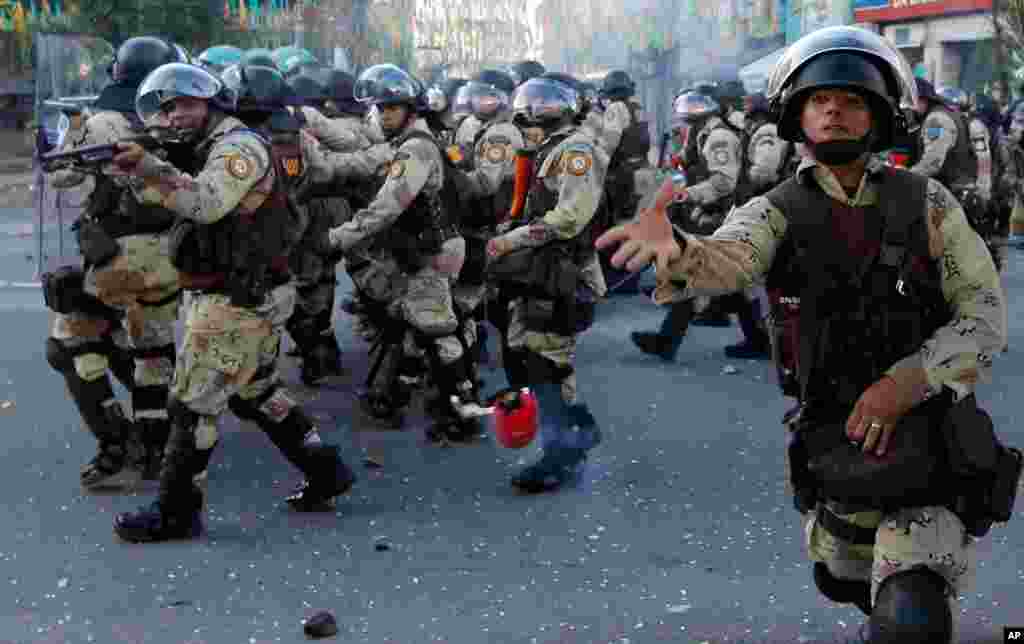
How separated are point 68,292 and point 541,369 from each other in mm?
2105

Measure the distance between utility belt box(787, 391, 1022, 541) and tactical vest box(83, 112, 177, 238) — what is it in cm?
353

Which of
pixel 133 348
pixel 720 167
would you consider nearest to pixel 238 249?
pixel 133 348

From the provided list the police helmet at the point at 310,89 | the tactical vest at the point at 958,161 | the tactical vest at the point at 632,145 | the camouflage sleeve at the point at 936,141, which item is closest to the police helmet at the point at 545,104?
the police helmet at the point at 310,89

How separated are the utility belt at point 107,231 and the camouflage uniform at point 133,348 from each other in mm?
22

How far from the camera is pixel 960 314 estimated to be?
3053mm

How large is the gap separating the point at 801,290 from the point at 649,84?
2877 cm

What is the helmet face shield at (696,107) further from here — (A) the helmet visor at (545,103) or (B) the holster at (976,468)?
(B) the holster at (976,468)

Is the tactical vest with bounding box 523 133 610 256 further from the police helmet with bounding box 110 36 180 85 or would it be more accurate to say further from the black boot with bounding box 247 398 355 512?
the police helmet with bounding box 110 36 180 85

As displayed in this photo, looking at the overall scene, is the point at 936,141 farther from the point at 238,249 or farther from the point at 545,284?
the point at 238,249

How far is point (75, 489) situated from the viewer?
5.78 metres

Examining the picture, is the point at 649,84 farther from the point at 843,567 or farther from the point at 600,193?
the point at 843,567

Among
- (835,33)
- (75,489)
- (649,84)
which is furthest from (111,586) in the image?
(649,84)

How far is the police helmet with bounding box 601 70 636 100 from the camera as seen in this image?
11.7 metres

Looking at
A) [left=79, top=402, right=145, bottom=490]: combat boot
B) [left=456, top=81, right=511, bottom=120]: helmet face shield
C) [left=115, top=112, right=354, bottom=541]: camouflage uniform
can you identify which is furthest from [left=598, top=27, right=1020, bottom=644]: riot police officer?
[left=456, top=81, right=511, bottom=120]: helmet face shield
